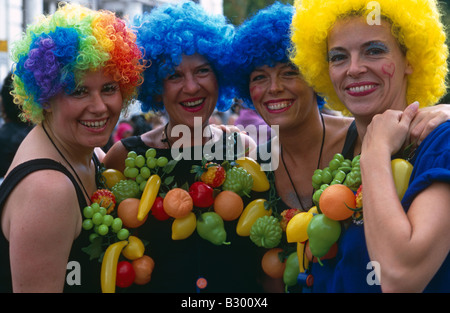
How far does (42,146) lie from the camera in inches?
93.5

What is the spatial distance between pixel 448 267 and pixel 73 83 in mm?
1950

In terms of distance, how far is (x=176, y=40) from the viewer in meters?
3.12

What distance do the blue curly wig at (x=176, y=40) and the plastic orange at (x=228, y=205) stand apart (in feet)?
3.18

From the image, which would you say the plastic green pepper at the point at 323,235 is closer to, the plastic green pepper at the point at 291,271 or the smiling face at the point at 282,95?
the plastic green pepper at the point at 291,271

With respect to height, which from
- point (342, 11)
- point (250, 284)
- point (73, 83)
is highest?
point (342, 11)

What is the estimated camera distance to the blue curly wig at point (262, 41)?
3043 millimetres

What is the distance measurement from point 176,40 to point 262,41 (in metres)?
0.58

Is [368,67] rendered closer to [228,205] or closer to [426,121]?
[426,121]

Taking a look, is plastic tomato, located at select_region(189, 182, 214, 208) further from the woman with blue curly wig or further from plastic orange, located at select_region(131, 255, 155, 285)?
the woman with blue curly wig

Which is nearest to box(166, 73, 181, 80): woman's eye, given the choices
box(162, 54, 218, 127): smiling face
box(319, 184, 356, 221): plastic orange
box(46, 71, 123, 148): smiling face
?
box(162, 54, 218, 127): smiling face

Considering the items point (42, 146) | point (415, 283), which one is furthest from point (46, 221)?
point (415, 283)

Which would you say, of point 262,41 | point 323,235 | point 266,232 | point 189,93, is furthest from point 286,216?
point 262,41

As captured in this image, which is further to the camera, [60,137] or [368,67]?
[60,137]
